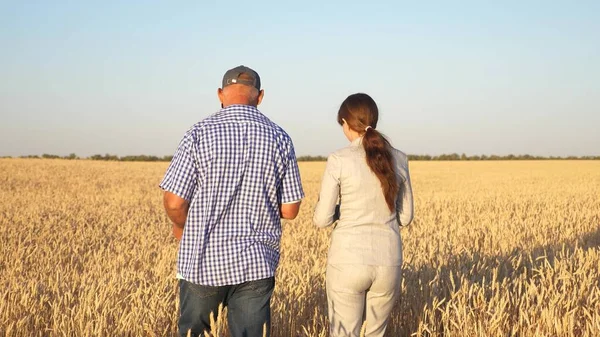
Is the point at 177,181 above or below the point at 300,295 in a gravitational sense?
above

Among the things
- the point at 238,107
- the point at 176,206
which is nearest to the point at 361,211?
the point at 238,107

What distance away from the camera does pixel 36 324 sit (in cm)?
469

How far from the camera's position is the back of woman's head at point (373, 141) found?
3461mm

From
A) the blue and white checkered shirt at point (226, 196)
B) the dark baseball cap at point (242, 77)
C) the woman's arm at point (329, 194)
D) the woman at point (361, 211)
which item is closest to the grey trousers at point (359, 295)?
the woman at point (361, 211)

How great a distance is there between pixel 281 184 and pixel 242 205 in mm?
255

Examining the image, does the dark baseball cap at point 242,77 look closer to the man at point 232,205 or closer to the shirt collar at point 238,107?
the man at point 232,205

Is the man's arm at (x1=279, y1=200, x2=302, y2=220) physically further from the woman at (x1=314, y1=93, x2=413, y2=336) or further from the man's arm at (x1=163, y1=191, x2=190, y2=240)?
the man's arm at (x1=163, y1=191, x2=190, y2=240)

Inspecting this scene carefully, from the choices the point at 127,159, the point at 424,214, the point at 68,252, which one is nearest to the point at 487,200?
the point at 424,214

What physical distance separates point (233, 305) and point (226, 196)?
22.6 inches

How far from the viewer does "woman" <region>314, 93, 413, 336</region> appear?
3.47m

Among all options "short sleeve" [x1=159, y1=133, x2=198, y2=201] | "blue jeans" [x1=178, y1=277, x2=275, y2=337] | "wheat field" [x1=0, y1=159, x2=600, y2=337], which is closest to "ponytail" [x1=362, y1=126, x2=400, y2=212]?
"blue jeans" [x1=178, y1=277, x2=275, y2=337]

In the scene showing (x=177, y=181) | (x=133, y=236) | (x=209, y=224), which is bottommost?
(x=133, y=236)

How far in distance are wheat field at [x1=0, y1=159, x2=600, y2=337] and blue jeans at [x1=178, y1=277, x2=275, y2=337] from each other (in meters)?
0.21

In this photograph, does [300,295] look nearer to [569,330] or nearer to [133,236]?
[569,330]
